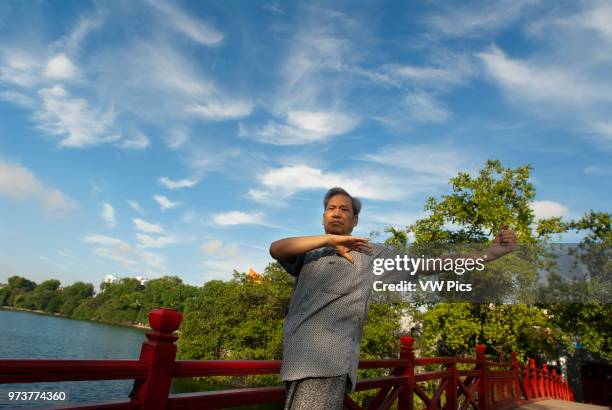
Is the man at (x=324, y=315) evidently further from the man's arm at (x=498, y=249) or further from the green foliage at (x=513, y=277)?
the green foliage at (x=513, y=277)

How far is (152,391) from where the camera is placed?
1830mm

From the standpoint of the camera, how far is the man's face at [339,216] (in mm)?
1934

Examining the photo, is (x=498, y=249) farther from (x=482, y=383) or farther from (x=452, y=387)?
(x=482, y=383)

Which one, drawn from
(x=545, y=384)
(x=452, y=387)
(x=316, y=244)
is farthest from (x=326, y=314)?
(x=545, y=384)

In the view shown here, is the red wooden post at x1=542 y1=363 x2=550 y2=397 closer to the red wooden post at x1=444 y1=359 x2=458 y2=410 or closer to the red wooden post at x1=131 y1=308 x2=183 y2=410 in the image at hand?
the red wooden post at x1=444 y1=359 x2=458 y2=410

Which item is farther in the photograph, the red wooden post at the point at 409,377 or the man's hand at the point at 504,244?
the red wooden post at the point at 409,377

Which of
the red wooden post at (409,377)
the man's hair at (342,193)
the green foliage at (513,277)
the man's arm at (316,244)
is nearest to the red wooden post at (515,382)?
the green foliage at (513,277)

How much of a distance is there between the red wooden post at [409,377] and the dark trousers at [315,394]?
2724 millimetres

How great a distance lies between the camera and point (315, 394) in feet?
5.23

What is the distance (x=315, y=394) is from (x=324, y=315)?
29cm

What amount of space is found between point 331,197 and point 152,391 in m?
1.18

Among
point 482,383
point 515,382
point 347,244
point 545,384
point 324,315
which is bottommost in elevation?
point 545,384

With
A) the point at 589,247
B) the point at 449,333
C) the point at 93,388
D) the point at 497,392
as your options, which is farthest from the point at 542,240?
the point at 93,388

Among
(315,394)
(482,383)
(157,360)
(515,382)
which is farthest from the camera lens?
(515,382)
